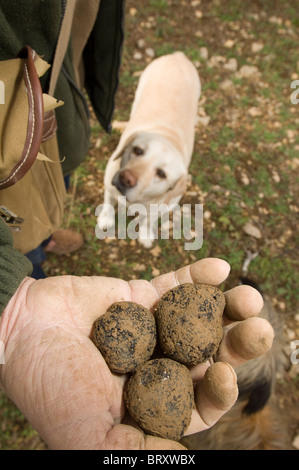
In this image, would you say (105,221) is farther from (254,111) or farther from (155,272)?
(254,111)

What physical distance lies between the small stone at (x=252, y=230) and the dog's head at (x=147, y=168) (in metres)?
1.19

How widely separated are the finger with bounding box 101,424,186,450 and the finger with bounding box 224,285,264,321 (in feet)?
2.36

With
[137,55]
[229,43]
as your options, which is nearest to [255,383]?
[137,55]

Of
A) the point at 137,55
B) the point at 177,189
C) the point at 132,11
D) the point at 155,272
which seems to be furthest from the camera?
the point at 132,11

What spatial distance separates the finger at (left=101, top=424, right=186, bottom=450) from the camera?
147 cm

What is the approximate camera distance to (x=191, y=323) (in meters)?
1.79

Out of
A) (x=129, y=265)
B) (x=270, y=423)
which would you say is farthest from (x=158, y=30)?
(x=270, y=423)

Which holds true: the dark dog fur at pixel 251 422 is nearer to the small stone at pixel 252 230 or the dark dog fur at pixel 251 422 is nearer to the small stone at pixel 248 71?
the small stone at pixel 252 230

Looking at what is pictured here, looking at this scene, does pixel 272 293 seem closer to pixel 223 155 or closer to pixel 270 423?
pixel 270 423

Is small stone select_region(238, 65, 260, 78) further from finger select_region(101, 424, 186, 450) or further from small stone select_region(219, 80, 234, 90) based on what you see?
finger select_region(101, 424, 186, 450)

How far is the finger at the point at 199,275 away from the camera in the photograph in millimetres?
1999

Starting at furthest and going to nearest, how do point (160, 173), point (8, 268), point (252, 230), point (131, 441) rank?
point (252, 230), point (160, 173), point (8, 268), point (131, 441)

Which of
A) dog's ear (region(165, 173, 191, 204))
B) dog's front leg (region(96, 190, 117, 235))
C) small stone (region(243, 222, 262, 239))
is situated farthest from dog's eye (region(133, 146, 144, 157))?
small stone (region(243, 222, 262, 239))

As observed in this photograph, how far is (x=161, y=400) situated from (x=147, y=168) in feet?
7.42
